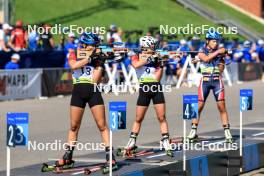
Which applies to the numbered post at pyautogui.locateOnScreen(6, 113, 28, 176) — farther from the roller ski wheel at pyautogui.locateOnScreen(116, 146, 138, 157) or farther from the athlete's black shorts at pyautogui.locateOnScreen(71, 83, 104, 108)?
the roller ski wheel at pyautogui.locateOnScreen(116, 146, 138, 157)

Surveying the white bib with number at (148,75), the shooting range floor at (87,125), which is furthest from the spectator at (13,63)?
the white bib with number at (148,75)

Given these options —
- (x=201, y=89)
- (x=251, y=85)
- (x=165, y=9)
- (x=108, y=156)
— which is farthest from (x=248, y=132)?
(x=165, y=9)

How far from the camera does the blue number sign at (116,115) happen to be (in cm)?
1108

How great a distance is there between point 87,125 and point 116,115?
9.54 m

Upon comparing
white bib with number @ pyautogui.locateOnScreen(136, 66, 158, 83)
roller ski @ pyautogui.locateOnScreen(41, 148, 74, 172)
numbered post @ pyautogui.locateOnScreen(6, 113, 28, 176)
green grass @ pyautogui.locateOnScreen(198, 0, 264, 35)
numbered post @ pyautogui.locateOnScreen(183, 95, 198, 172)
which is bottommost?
roller ski @ pyautogui.locateOnScreen(41, 148, 74, 172)

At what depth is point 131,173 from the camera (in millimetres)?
11414

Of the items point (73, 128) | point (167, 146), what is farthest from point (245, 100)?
point (73, 128)

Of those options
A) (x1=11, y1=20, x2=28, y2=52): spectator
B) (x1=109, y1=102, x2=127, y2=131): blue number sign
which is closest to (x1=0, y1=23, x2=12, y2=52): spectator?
(x1=11, y1=20, x2=28, y2=52): spectator

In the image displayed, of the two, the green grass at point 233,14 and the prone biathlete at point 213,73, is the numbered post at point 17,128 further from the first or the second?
the green grass at point 233,14

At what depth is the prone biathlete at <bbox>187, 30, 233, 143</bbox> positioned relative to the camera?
15.2 meters

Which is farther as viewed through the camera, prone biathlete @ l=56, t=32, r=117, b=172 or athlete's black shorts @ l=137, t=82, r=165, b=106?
athlete's black shorts @ l=137, t=82, r=165, b=106

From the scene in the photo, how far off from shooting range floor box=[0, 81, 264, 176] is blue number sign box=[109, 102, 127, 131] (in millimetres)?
970

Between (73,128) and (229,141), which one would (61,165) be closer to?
(73,128)

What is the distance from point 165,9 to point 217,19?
3609mm
